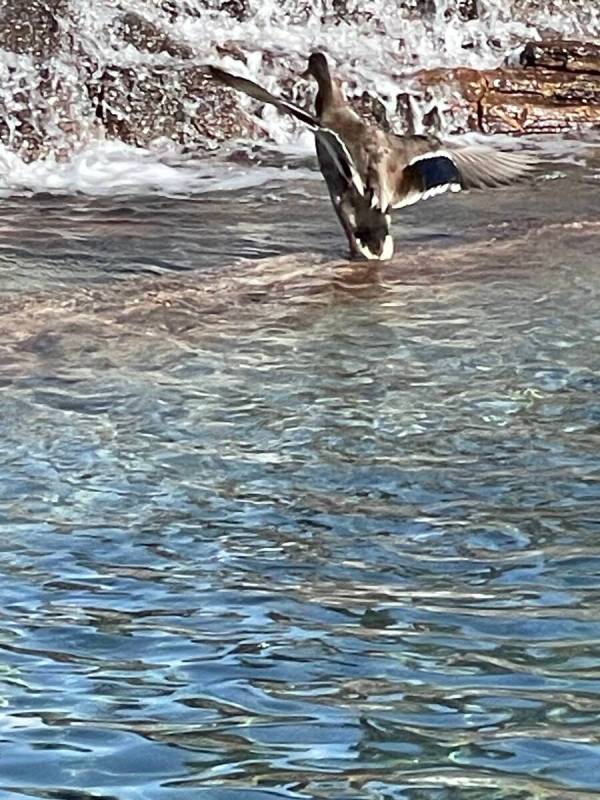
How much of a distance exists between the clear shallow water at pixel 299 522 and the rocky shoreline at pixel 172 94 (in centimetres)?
307

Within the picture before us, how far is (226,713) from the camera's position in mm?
3428

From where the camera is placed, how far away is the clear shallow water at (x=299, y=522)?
10.7 feet

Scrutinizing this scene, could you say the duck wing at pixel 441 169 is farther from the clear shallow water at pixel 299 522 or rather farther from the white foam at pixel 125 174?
the white foam at pixel 125 174

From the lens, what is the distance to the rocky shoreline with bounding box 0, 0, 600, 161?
1168cm

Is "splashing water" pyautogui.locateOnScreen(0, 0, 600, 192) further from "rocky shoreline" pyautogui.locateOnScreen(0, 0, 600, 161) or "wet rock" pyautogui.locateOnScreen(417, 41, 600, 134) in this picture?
"wet rock" pyautogui.locateOnScreen(417, 41, 600, 134)

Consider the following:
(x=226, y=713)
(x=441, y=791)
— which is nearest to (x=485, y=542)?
(x=226, y=713)

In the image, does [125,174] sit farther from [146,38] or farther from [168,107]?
[146,38]

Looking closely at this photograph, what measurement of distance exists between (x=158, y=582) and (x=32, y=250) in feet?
14.9

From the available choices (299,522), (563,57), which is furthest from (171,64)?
(299,522)

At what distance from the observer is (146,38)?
12266 mm

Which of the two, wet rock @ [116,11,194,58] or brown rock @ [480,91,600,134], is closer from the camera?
wet rock @ [116,11,194,58]

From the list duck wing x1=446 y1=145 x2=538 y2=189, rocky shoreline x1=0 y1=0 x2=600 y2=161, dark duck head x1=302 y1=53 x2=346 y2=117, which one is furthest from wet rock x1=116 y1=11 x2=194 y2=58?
duck wing x1=446 y1=145 x2=538 y2=189

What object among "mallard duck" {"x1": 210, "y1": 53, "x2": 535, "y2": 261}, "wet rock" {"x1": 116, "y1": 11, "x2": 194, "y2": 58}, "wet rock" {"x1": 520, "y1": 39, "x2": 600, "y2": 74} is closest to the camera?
"mallard duck" {"x1": 210, "y1": 53, "x2": 535, "y2": 261}

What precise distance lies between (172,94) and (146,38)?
0.55m
